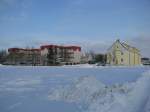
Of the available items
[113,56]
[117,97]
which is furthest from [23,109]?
[113,56]

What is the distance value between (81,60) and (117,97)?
106507mm

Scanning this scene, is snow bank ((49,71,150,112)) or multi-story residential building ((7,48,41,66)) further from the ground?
multi-story residential building ((7,48,41,66))

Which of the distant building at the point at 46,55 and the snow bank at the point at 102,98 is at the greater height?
the distant building at the point at 46,55

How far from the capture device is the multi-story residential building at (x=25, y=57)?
323 feet

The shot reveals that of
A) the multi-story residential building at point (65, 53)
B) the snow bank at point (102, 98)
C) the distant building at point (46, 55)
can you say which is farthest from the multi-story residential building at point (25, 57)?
the snow bank at point (102, 98)

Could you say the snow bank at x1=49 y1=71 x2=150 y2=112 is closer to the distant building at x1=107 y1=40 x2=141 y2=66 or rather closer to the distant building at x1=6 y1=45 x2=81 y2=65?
the distant building at x1=107 y1=40 x2=141 y2=66

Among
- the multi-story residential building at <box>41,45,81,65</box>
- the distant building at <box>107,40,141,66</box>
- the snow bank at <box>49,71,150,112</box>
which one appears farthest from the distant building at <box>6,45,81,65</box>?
the snow bank at <box>49,71,150,112</box>

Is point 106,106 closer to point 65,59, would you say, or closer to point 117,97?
point 117,97

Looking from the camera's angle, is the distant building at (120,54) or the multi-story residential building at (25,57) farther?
the multi-story residential building at (25,57)

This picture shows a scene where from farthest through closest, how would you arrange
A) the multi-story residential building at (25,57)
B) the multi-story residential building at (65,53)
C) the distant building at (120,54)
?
the multi-story residential building at (65,53) < the multi-story residential building at (25,57) < the distant building at (120,54)

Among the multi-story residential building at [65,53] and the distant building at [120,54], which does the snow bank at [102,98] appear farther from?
the multi-story residential building at [65,53]

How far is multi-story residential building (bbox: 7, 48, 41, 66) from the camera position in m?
98.4

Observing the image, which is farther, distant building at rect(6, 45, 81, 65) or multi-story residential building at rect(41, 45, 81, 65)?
multi-story residential building at rect(41, 45, 81, 65)

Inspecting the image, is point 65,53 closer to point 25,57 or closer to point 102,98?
point 25,57
